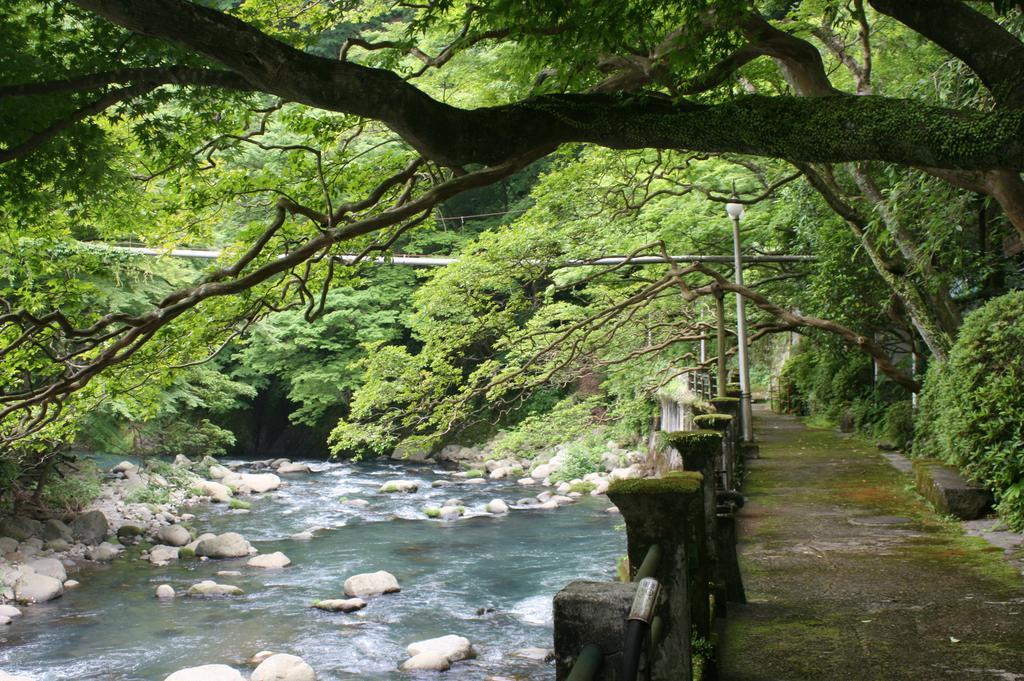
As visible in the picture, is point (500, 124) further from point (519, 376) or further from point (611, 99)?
point (519, 376)

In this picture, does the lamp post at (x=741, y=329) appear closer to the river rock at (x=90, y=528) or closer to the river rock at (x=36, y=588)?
the river rock at (x=36, y=588)

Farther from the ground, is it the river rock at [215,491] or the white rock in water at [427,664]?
the river rock at [215,491]

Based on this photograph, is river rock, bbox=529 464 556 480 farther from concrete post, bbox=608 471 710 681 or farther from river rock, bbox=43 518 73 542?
concrete post, bbox=608 471 710 681

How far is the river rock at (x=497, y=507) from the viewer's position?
22094 mm

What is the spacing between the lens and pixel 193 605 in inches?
571

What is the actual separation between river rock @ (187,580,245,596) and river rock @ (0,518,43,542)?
5.11 metres

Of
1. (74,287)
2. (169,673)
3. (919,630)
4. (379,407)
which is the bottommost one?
(169,673)

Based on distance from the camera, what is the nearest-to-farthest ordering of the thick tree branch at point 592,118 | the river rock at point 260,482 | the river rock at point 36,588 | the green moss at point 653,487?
the green moss at point 653,487 → the thick tree branch at point 592,118 → the river rock at point 36,588 → the river rock at point 260,482

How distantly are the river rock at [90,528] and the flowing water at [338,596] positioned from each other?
5.79ft

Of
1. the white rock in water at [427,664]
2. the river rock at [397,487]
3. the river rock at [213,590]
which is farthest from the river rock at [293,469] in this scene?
the white rock in water at [427,664]

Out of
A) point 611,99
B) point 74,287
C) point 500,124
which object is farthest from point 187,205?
point 611,99

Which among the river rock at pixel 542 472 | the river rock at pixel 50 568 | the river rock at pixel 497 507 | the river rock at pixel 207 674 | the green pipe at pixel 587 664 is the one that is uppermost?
the green pipe at pixel 587 664

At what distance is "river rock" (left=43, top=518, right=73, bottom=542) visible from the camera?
60.6ft

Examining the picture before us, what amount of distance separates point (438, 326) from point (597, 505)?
8.90m
